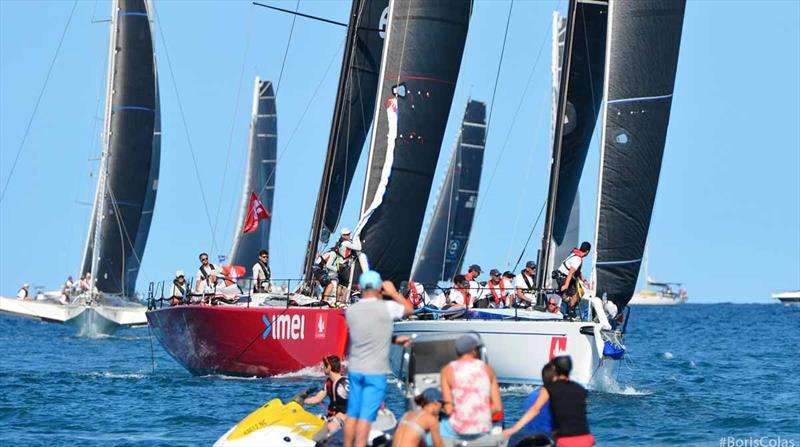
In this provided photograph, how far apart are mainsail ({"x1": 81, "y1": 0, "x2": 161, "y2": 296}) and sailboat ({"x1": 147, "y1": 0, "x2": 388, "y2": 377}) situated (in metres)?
22.4

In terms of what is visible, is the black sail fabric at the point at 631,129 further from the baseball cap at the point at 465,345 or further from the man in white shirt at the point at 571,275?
the baseball cap at the point at 465,345

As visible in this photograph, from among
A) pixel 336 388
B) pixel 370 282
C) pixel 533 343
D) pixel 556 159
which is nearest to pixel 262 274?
pixel 556 159

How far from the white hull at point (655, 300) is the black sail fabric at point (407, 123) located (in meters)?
142

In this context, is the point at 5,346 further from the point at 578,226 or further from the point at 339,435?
the point at 339,435

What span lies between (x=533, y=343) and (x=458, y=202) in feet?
105

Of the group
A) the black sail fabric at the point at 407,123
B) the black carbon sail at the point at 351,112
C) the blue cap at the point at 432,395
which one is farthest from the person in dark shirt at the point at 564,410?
the black carbon sail at the point at 351,112

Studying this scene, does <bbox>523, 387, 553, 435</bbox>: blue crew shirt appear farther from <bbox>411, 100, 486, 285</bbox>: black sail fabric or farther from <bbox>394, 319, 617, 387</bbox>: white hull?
<bbox>411, 100, 486, 285</bbox>: black sail fabric

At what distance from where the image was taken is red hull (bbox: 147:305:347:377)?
2670cm

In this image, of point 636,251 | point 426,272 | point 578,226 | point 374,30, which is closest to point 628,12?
point 636,251

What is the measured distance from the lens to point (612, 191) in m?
24.3

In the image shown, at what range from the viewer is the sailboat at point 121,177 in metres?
51.9

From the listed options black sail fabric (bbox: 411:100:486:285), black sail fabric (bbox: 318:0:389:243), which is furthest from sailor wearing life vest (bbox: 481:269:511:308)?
black sail fabric (bbox: 411:100:486:285)

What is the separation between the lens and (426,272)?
54844 mm

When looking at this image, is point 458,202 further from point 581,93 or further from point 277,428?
point 277,428
